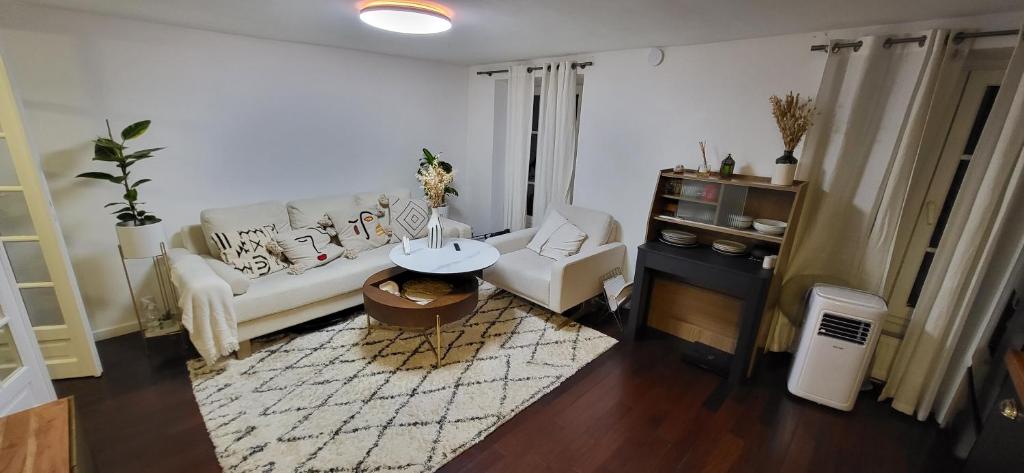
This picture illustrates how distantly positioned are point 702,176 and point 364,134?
293cm

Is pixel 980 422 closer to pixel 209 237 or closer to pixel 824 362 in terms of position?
pixel 824 362

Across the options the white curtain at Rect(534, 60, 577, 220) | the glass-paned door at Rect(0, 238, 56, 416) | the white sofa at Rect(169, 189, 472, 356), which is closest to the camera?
the glass-paned door at Rect(0, 238, 56, 416)

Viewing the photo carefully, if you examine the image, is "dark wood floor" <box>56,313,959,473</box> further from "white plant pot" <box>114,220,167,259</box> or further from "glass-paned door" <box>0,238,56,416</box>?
"white plant pot" <box>114,220,167,259</box>

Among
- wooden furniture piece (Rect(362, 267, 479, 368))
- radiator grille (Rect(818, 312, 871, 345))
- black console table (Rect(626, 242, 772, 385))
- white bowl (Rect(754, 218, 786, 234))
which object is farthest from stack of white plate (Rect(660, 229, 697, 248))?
wooden furniture piece (Rect(362, 267, 479, 368))

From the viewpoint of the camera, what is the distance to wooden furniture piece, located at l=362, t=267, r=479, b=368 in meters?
2.34

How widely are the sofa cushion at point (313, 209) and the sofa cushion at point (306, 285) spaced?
0.44 metres

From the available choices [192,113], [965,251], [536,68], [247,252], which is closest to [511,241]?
[536,68]

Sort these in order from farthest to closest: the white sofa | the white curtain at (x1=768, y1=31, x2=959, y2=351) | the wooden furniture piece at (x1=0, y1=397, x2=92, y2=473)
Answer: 1. the white sofa
2. the white curtain at (x1=768, y1=31, x2=959, y2=351)
3. the wooden furniture piece at (x1=0, y1=397, x2=92, y2=473)

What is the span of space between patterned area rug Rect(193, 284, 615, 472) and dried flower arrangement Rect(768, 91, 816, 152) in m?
1.71

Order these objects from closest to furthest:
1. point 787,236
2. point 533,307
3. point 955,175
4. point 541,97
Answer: point 955,175 < point 787,236 < point 533,307 < point 541,97

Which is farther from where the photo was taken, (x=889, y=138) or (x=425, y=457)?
(x=889, y=138)

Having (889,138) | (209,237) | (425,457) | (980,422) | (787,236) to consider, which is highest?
(889,138)

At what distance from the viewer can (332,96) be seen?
11.4ft

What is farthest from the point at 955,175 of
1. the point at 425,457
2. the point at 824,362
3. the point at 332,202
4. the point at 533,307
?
the point at 332,202
